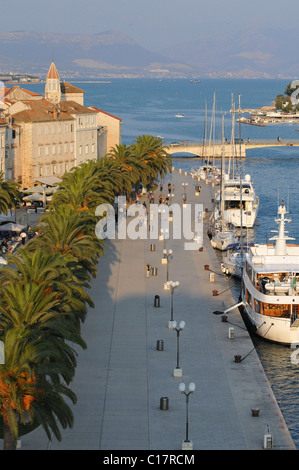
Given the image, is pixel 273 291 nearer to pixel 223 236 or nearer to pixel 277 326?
pixel 277 326

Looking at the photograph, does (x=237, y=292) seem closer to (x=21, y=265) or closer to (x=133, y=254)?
(x=133, y=254)

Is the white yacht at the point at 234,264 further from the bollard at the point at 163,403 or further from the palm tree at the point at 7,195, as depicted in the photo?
the bollard at the point at 163,403

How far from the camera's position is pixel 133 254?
6338cm

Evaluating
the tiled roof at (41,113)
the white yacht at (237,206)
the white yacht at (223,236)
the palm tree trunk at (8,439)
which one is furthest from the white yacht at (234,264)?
the tiled roof at (41,113)

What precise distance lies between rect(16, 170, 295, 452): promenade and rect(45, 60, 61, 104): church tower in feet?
173

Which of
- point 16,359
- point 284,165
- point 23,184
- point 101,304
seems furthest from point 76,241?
point 284,165

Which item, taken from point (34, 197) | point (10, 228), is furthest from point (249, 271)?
point (34, 197)

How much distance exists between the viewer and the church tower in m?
104

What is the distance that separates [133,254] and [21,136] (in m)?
30.9

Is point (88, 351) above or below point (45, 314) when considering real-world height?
below

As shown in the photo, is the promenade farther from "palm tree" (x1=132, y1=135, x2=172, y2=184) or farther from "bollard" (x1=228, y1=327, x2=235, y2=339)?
"palm tree" (x1=132, y1=135, x2=172, y2=184)

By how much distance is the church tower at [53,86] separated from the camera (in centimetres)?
10412

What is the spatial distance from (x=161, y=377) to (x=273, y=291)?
1113 cm

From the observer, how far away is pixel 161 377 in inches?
1430
